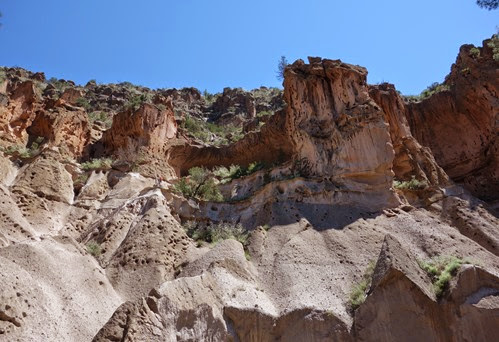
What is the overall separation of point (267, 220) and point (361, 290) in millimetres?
6420

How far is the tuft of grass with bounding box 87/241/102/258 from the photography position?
1783 cm

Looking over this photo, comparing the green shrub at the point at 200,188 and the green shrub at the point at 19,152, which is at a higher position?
the green shrub at the point at 19,152

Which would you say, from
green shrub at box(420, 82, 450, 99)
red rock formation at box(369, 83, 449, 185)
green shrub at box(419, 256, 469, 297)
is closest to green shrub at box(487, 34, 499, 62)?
green shrub at box(420, 82, 450, 99)

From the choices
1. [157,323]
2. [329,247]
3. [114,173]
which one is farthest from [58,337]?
[114,173]

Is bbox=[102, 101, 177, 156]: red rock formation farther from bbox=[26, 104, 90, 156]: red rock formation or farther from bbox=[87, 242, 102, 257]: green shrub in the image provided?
bbox=[87, 242, 102, 257]: green shrub

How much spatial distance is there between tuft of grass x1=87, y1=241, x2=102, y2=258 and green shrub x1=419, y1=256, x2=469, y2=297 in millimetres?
11769

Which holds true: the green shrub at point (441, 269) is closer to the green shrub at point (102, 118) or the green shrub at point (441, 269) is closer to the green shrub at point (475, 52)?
the green shrub at point (475, 52)

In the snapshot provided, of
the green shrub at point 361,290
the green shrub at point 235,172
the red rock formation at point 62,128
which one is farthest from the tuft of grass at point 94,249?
the red rock formation at point 62,128

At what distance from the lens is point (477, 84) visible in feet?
94.9

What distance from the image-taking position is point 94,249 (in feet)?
59.1

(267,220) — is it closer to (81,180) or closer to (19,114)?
(81,180)

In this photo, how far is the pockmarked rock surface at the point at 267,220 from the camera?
45.6ft

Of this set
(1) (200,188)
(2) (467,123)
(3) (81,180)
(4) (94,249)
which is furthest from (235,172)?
(2) (467,123)

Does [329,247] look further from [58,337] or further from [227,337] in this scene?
[58,337]
